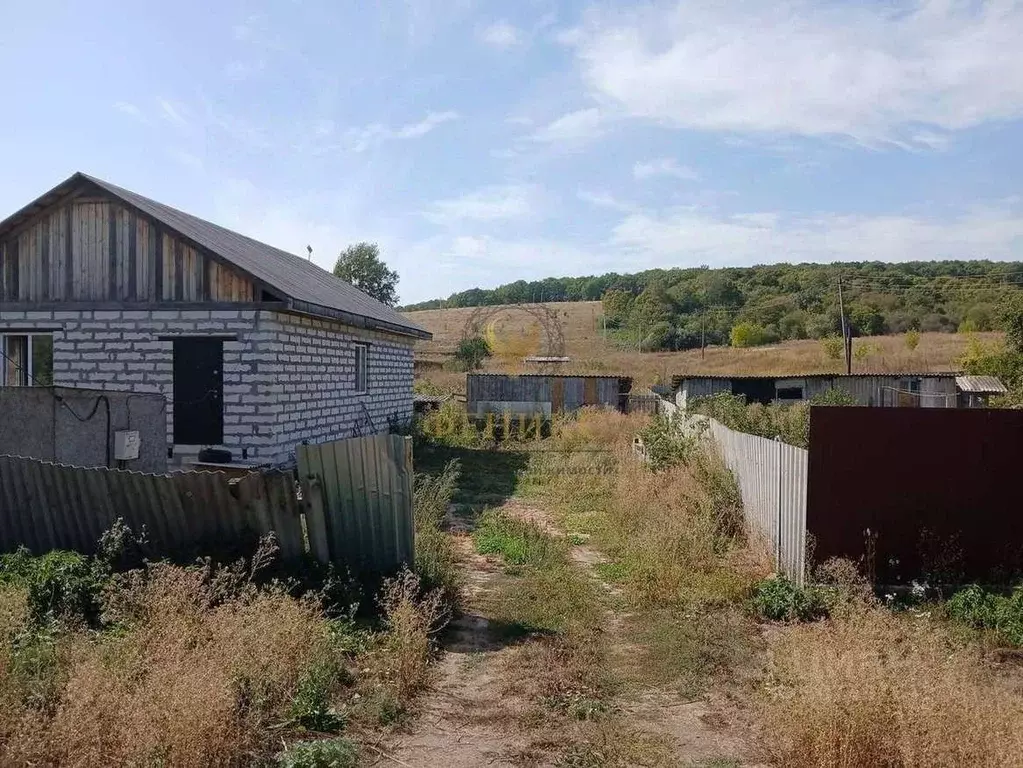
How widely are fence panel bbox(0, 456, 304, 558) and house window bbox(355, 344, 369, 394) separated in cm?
915

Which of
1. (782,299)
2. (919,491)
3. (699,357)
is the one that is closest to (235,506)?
(919,491)

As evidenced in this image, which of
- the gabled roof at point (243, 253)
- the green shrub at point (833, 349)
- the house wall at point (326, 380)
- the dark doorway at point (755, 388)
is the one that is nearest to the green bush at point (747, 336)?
the green shrub at point (833, 349)

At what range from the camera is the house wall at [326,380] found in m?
11.9

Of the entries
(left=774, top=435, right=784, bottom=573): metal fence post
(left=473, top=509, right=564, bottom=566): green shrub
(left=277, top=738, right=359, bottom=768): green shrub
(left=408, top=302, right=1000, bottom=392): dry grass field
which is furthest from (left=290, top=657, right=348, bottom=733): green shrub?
(left=408, top=302, right=1000, bottom=392): dry grass field

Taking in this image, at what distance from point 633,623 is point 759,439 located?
3016 mm

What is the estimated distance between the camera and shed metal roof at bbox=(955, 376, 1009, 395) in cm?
2382

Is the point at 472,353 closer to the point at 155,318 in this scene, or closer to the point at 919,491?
the point at 155,318

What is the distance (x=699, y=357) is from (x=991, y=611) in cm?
4153

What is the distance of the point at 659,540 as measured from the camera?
8.17m

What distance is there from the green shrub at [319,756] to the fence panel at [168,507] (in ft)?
9.09

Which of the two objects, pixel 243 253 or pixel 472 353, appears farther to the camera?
pixel 472 353

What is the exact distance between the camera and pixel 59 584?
5824 millimetres

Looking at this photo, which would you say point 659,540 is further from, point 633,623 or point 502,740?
point 502,740

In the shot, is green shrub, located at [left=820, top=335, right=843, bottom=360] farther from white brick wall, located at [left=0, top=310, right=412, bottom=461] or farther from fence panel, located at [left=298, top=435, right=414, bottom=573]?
fence panel, located at [left=298, top=435, right=414, bottom=573]
